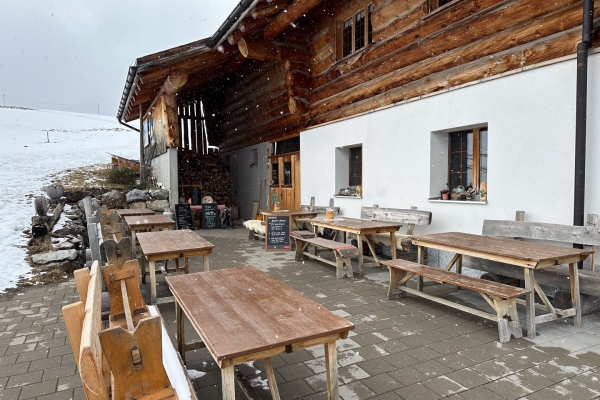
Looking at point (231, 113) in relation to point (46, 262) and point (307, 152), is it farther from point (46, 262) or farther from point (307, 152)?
point (46, 262)

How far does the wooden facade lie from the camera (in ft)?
15.2

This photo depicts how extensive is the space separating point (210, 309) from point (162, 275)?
3970mm

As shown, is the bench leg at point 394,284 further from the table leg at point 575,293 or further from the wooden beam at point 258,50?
the wooden beam at point 258,50

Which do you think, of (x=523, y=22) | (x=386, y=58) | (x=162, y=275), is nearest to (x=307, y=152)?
(x=386, y=58)

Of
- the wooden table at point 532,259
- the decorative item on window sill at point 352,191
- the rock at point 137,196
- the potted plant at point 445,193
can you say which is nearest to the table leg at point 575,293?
the wooden table at point 532,259

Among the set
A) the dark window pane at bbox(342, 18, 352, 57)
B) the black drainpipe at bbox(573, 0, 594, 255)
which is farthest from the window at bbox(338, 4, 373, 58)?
the black drainpipe at bbox(573, 0, 594, 255)

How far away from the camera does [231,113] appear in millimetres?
13883

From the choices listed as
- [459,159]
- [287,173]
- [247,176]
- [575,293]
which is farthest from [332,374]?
[247,176]

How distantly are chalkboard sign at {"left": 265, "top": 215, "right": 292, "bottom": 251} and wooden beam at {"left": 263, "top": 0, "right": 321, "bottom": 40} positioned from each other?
3880mm

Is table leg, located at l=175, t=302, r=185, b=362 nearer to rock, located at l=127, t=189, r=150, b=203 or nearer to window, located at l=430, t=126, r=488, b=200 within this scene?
window, located at l=430, t=126, r=488, b=200

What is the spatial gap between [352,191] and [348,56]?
8.87ft

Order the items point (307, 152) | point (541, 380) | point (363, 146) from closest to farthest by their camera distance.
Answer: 1. point (541, 380)
2. point (363, 146)
3. point (307, 152)

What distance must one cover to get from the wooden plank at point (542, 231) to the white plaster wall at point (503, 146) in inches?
9.3

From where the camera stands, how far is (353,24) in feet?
25.3
